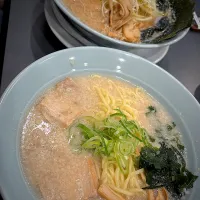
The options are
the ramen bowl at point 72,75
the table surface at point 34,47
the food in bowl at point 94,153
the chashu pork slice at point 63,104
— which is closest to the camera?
the ramen bowl at point 72,75

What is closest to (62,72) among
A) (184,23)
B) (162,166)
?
(162,166)

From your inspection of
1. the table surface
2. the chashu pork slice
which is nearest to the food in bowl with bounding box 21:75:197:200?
the chashu pork slice

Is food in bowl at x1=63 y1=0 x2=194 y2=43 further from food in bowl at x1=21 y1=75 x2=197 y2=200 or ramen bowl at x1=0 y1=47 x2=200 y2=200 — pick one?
food in bowl at x1=21 y1=75 x2=197 y2=200

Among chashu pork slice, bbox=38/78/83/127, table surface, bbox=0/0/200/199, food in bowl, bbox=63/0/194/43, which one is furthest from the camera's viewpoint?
food in bowl, bbox=63/0/194/43

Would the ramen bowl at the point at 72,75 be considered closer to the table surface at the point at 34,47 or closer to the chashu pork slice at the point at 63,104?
the chashu pork slice at the point at 63,104

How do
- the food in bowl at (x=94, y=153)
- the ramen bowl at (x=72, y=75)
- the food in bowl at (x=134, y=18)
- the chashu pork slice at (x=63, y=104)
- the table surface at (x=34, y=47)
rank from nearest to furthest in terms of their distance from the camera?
the ramen bowl at (x=72, y=75), the food in bowl at (x=94, y=153), the chashu pork slice at (x=63, y=104), the table surface at (x=34, y=47), the food in bowl at (x=134, y=18)

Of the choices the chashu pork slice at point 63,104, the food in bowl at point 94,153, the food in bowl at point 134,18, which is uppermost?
the food in bowl at point 134,18

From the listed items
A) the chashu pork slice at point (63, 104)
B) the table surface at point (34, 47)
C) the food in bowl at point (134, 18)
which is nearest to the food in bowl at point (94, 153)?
the chashu pork slice at point (63, 104)
